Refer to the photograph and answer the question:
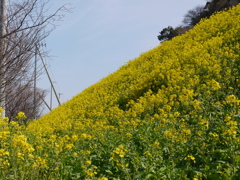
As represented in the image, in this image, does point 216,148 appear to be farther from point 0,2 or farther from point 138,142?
point 0,2

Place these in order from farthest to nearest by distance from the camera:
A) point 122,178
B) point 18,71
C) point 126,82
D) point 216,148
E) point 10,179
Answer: point 126,82, point 18,71, point 216,148, point 122,178, point 10,179

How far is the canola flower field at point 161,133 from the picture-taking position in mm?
3453

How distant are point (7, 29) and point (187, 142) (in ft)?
11.5

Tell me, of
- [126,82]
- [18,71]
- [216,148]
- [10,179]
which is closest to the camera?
[10,179]

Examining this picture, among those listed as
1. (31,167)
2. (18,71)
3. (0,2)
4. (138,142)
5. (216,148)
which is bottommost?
(216,148)

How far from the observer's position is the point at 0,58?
505 centimetres

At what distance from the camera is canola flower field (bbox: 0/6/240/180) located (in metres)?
3.45

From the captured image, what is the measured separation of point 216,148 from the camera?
158 inches

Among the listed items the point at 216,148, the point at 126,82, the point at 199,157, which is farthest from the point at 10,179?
the point at 126,82

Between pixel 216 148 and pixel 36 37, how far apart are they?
3575mm

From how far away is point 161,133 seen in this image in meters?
5.25

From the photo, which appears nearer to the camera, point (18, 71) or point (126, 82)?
point (18, 71)

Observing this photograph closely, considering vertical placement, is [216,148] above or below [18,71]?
below

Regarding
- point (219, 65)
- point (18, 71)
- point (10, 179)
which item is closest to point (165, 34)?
point (219, 65)
